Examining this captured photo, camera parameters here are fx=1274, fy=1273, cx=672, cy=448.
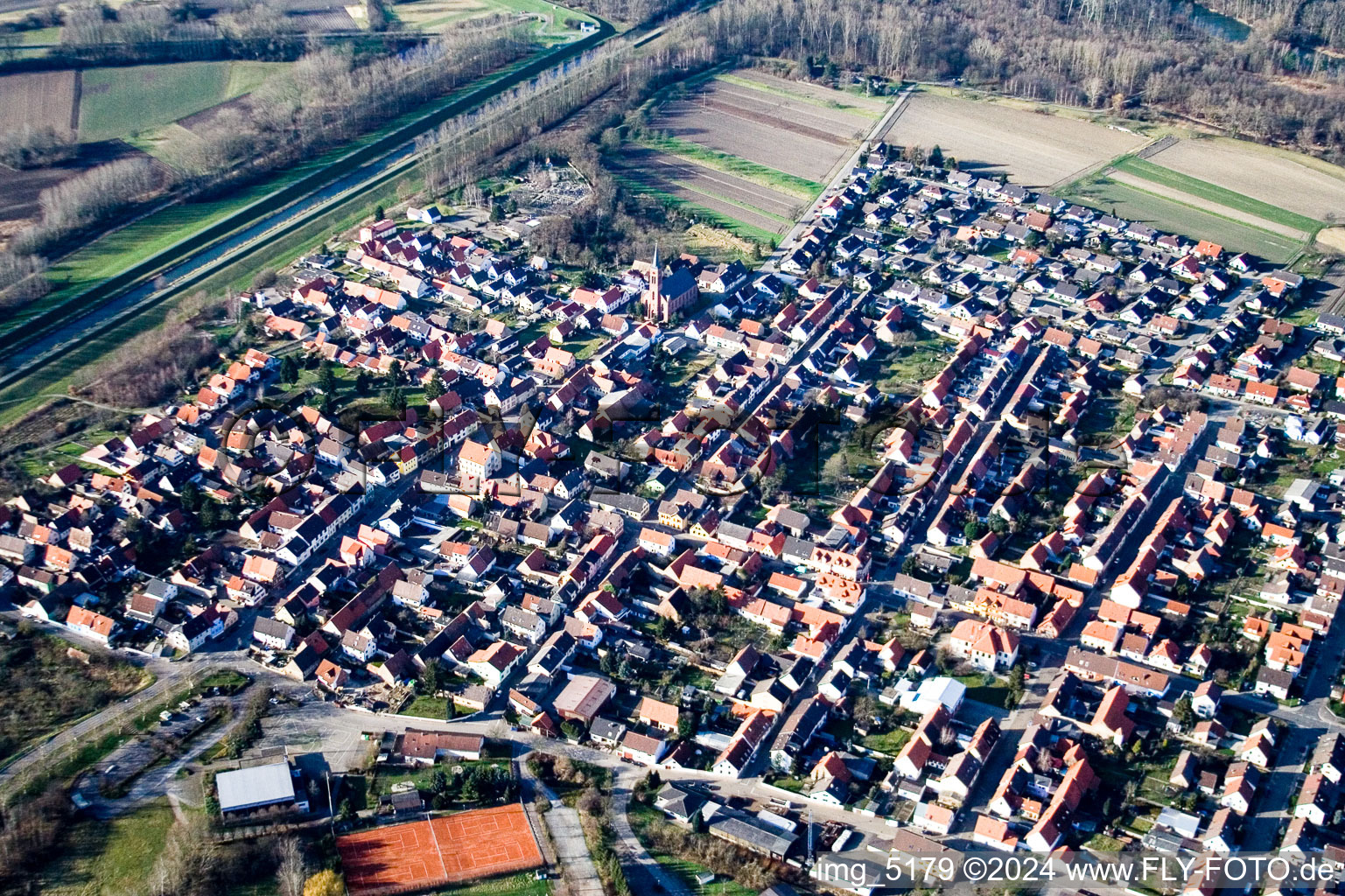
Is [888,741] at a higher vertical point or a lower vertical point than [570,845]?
higher

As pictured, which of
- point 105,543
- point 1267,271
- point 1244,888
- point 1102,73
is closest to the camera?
point 1244,888

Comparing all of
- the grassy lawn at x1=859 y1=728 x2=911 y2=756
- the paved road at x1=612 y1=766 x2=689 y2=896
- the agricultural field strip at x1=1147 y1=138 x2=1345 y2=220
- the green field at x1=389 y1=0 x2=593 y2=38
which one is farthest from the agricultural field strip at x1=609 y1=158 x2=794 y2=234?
the paved road at x1=612 y1=766 x2=689 y2=896

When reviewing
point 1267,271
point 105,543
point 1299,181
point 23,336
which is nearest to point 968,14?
point 1299,181

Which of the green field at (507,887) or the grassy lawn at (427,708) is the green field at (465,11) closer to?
the grassy lawn at (427,708)

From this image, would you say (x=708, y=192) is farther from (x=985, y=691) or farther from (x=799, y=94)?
(x=985, y=691)

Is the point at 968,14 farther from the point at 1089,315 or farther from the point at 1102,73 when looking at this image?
the point at 1089,315

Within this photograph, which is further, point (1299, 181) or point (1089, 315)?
point (1299, 181)

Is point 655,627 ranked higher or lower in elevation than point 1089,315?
lower

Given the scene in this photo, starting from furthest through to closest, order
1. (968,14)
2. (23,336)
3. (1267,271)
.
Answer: (968,14) < (1267,271) < (23,336)

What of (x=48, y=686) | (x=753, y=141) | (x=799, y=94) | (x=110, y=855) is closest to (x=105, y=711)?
(x=48, y=686)
